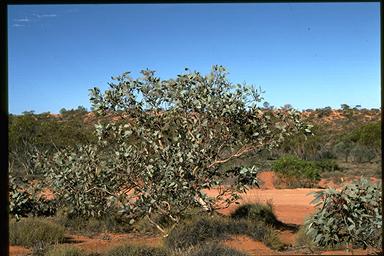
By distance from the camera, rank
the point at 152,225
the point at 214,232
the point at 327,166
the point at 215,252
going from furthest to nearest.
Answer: the point at 327,166
the point at 152,225
the point at 214,232
the point at 215,252

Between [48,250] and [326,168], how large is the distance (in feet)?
53.5

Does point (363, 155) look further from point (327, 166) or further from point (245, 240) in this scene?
point (245, 240)

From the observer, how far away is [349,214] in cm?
477

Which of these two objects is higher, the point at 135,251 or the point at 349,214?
the point at 349,214

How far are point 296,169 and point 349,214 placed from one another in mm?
14648

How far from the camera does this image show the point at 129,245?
291 inches

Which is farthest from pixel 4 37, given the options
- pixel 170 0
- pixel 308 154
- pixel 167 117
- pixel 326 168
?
pixel 308 154

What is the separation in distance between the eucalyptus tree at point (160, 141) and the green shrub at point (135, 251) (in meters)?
0.49

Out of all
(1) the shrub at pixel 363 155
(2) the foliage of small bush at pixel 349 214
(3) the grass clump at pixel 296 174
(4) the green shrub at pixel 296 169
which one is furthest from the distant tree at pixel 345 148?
(2) the foliage of small bush at pixel 349 214

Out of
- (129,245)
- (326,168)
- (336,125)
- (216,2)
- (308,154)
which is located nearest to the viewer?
(216,2)

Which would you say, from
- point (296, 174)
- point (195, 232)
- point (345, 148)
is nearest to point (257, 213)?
point (195, 232)

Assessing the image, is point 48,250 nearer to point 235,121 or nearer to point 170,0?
point 235,121

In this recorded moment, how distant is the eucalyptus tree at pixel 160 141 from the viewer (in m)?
7.06

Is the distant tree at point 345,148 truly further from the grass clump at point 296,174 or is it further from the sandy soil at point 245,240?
the sandy soil at point 245,240
